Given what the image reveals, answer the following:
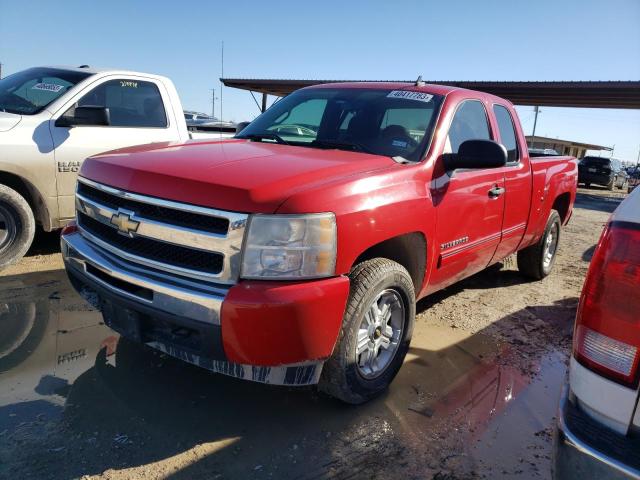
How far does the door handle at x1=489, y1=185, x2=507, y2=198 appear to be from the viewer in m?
3.85

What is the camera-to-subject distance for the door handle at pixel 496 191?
12.6ft

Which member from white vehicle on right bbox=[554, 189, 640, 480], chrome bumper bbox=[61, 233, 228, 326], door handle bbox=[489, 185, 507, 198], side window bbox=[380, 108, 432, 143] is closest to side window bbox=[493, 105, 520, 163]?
door handle bbox=[489, 185, 507, 198]

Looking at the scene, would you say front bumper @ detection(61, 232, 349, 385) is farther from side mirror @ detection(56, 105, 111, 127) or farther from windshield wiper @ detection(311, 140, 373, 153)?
side mirror @ detection(56, 105, 111, 127)

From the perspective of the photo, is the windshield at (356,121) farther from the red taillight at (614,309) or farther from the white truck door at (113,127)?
the white truck door at (113,127)

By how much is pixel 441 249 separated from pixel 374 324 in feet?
2.54

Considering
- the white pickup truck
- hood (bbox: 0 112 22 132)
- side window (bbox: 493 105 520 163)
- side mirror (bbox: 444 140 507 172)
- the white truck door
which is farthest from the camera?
the white truck door

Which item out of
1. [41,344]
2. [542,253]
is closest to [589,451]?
[41,344]

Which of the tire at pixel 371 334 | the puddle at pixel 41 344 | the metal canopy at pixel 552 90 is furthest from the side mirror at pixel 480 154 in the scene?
the metal canopy at pixel 552 90

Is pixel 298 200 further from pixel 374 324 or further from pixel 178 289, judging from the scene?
pixel 374 324

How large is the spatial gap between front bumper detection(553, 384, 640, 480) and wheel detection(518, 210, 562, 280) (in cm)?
432

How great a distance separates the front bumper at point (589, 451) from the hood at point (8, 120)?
16.5 ft

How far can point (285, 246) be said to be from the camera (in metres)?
2.27

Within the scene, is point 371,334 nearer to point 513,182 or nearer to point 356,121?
point 356,121

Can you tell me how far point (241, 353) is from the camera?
2.30 metres
